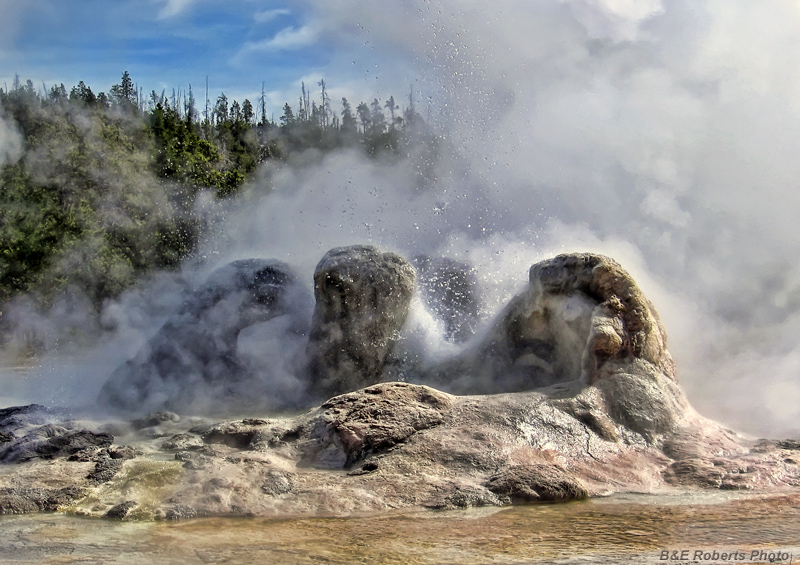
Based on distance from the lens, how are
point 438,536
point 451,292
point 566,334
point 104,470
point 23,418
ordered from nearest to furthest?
1. point 438,536
2. point 104,470
3. point 566,334
4. point 23,418
5. point 451,292

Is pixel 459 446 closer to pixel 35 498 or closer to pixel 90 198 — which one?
pixel 35 498

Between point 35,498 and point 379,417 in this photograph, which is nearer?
point 35,498

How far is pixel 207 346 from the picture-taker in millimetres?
8648

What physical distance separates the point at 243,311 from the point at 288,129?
93.3 ft

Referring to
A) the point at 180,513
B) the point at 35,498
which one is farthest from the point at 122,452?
the point at 180,513

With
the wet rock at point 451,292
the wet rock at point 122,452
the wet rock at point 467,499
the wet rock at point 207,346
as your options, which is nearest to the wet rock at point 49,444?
the wet rock at point 122,452

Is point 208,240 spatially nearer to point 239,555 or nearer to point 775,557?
point 239,555

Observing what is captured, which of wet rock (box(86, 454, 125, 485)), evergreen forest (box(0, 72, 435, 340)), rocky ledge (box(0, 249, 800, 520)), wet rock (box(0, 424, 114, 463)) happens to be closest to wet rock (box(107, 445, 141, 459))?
rocky ledge (box(0, 249, 800, 520))

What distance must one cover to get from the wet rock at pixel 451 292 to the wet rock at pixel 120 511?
4281mm

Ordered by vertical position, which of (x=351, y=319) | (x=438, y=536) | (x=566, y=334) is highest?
(x=351, y=319)

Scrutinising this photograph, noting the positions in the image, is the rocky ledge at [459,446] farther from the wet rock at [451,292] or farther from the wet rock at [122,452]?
the wet rock at [451,292]

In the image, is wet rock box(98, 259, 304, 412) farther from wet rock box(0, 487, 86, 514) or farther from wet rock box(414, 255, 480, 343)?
wet rock box(0, 487, 86, 514)

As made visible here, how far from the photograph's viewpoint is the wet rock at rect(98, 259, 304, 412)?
8.10m

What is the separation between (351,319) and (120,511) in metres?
3.60
